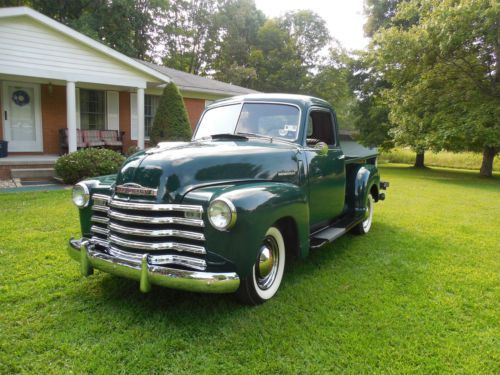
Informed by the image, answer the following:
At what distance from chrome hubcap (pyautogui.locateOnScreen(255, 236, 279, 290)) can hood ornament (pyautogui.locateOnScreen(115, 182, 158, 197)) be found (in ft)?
3.40

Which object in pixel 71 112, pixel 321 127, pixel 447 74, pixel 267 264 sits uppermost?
pixel 447 74

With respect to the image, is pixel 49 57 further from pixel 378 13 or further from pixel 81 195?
pixel 378 13

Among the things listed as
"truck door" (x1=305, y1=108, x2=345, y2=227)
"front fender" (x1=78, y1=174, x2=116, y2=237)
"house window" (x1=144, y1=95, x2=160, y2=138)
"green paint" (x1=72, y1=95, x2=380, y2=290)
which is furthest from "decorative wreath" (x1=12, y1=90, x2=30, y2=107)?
"truck door" (x1=305, y1=108, x2=345, y2=227)

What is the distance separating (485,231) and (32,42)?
12046 millimetres

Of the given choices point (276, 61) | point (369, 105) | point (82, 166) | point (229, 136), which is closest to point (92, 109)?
point (82, 166)

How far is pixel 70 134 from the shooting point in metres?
10.8

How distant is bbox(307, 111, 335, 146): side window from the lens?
14.6 feet

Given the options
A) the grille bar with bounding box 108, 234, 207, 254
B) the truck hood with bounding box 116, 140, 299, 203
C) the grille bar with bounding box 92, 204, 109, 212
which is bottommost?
the grille bar with bounding box 108, 234, 207, 254

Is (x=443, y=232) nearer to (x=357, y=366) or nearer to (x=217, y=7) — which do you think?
(x=357, y=366)

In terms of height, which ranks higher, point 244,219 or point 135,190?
point 135,190

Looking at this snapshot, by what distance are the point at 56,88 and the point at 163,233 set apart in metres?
11.9

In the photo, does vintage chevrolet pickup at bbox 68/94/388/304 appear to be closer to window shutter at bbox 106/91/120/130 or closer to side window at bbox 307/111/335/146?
side window at bbox 307/111/335/146

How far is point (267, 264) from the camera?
320 cm

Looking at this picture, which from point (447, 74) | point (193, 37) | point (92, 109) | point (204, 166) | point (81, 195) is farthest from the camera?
point (193, 37)
